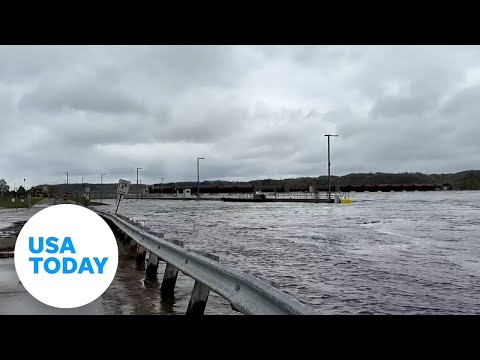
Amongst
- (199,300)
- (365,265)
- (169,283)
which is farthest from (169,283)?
(365,265)

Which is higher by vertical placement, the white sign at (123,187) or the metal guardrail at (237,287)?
the white sign at (123,187)

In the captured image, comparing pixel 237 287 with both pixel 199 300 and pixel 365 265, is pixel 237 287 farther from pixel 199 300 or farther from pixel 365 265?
pixel 365 265

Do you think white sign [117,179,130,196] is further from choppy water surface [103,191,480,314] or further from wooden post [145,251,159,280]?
wooden post [145,251,159,280]

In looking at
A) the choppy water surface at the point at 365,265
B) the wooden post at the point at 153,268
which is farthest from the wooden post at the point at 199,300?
the wooden post at the point at 153,268

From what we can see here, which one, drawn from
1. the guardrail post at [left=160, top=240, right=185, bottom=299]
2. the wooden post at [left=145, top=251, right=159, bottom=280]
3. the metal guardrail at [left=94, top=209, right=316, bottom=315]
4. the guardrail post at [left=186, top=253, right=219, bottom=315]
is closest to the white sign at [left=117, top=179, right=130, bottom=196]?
the wooden post at [left=145, top=251, right=159, bottom=280]

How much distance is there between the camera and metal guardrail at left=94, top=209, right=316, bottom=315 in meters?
4.29

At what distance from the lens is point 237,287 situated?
539 cm

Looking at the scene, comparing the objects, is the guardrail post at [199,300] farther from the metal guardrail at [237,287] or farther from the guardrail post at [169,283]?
the guardrail post at [169,283]

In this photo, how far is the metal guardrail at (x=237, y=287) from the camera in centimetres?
429
